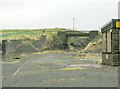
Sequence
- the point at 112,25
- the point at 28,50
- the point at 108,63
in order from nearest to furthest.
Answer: the point at 112,25
the point at 108,63
the point at 28,50

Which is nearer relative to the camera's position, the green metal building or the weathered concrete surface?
the weathered concrete surface

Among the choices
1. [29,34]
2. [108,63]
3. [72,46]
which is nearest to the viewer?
Answer: [108,63]

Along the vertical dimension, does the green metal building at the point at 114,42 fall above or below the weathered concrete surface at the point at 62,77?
above

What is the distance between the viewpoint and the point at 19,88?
48.3ft

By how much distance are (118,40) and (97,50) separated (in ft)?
218

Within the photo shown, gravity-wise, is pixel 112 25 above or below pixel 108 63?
above

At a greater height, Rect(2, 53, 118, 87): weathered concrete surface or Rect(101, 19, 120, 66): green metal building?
Rect(101, 19, 120, 66): green metal building

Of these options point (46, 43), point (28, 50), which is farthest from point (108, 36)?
point (46, 43)

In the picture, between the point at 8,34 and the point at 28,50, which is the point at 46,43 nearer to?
the point at 28,50

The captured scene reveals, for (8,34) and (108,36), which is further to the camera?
(8,34)

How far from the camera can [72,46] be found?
A: 127000mm

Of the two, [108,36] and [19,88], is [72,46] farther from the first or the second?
[19,88]

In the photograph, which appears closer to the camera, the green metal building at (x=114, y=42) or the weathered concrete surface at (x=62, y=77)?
the weathered concrete surface at (x=62, y=77)

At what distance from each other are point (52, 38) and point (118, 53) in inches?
3720
